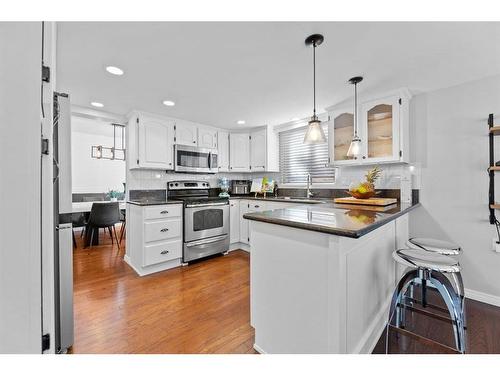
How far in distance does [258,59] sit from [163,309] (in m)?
2.30

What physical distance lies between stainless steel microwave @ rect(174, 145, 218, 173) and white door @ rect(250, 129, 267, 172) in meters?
0.69

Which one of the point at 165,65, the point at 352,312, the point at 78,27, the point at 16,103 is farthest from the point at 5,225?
the point at 165,65

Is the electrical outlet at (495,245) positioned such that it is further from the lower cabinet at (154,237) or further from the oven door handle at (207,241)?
the lower cabinet at (154,237)

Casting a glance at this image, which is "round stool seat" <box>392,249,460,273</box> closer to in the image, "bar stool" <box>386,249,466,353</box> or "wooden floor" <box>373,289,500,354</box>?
"bar stool" <box>386,249,466,353</box>

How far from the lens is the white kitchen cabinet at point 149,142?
119 inches

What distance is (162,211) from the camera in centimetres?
285

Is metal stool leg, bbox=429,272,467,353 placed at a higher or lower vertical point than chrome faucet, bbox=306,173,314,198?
lower

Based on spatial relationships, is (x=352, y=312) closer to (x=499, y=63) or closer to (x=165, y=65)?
(x=165, y=65)

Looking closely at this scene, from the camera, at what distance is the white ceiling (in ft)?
4.68

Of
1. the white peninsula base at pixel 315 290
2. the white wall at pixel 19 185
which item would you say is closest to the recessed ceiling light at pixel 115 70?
the white wall at pixel 19 185

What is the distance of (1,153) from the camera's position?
68cm

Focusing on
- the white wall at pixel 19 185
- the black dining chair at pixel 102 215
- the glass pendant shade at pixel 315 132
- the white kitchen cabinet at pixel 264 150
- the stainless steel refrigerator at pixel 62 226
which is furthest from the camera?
the white kitchen cabinet at pixel 264 150

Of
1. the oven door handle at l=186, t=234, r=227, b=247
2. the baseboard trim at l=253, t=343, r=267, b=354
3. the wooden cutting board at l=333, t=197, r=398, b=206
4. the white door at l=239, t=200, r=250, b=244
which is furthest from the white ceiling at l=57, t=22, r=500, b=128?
the baseboard trim at l=253, t=343, r=267, b=354

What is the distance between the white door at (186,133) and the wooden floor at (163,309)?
190 centimetres
